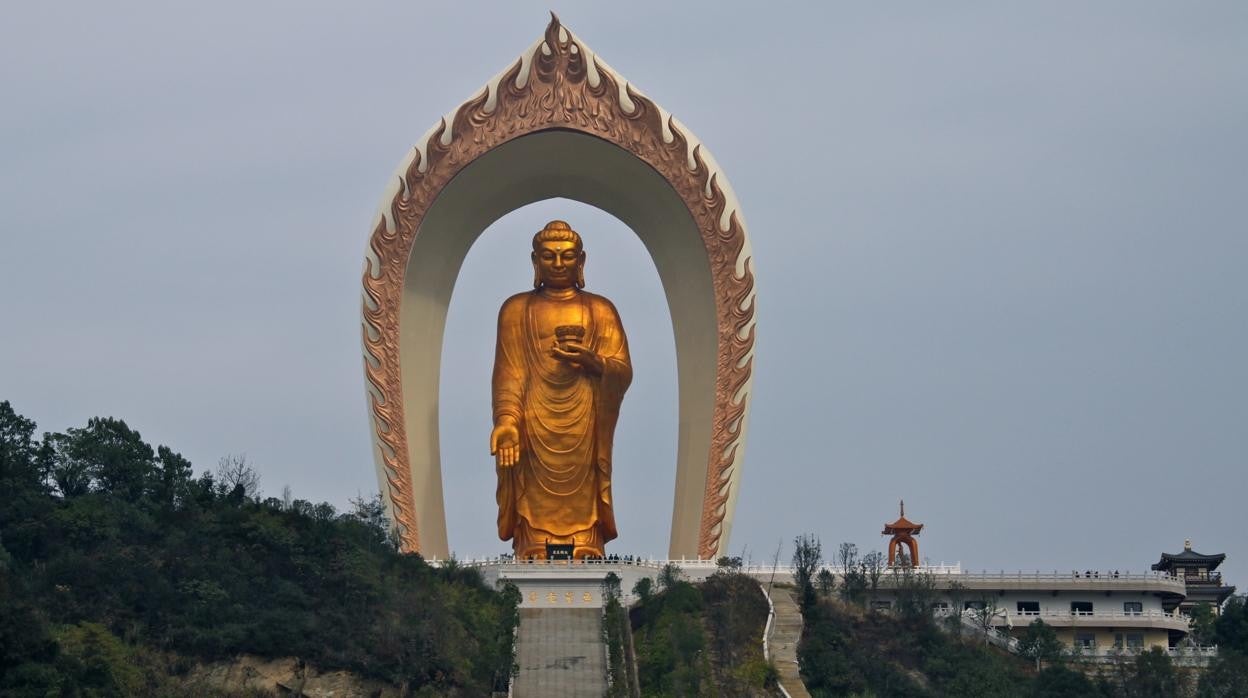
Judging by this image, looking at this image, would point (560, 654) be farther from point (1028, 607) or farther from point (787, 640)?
point (1028, 607)

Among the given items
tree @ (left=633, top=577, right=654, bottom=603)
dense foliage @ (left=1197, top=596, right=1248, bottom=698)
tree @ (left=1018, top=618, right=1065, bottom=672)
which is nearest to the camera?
dense foliage @ (left=1197, top=596, right=1248, bottom=698)

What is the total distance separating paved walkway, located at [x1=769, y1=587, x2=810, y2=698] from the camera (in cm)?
2977

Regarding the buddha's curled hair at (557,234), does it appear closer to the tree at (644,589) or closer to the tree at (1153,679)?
the tree at (644,589)

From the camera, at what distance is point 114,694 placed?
26641 mm

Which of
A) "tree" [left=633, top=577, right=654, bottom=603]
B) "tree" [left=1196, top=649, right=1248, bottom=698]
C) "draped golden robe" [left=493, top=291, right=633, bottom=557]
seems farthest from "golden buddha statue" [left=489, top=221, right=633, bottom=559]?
"tree" [left=1196, top=649, right=1248, bottom=698]

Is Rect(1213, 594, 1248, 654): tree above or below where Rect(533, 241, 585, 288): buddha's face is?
below

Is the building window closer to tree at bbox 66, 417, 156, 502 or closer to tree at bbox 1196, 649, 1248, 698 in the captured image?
tree at bbox 1196, 649, 1248, 698

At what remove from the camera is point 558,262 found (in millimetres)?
35812

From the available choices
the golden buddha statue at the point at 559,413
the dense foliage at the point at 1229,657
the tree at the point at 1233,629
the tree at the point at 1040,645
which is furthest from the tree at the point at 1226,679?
the golden buddha statue at the point at 559,413

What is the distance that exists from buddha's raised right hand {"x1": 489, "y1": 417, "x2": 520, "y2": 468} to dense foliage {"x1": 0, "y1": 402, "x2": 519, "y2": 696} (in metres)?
2.22

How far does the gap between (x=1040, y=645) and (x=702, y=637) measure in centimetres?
454

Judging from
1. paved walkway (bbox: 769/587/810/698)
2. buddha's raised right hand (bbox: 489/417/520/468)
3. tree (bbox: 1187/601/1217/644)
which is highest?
buddha's raised right hand (bbox: 489/417/520/468)

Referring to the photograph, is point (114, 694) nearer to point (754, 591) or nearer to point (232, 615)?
point (232, 615)

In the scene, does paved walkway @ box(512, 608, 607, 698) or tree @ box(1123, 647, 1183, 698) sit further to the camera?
tree @ box(1123, 647, 1183, 698)
